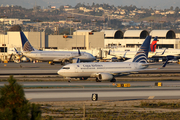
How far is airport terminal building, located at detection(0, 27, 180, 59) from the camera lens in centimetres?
14012

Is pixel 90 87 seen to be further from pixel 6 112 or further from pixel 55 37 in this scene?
pixel 55 37

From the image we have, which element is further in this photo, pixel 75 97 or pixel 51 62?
pixel 51 62

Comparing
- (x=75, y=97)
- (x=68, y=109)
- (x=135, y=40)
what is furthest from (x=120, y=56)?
Answer: (x=68, y=109)

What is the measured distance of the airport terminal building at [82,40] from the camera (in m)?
140

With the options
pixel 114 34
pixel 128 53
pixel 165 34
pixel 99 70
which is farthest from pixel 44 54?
pixel 165 34

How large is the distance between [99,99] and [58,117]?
406 inches

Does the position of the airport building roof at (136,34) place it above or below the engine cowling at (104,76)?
above

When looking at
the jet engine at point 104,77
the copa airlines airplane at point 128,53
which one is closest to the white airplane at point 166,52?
the copa airlines airplane at point 128,53

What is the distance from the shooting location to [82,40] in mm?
152000

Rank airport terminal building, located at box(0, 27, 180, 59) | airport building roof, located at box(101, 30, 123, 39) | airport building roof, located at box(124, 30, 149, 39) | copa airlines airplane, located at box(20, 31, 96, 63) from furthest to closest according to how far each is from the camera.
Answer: airport building roof, located at box(101, 30, 123, 39) → airport building roof, located at box(124, 30, 149, 39) → airport terminal building, located at box(0, 27, 180, 59) → copa airlines airplane, located at box(20, 31, 96, 63)

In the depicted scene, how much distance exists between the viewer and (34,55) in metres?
97.8

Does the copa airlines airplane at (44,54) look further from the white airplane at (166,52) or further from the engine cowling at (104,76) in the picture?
the engine cowling at (104,76)

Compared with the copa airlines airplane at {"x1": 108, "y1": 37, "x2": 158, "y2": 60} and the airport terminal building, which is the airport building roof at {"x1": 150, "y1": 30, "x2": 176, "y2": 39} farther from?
the copa airlines airplane at {"x1": 108, "y1": 37, "x2": 158, "y2": 60}

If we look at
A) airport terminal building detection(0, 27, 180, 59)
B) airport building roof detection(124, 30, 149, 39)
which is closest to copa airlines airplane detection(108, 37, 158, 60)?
airport terminal building detection(0, 27, 180, 59)
